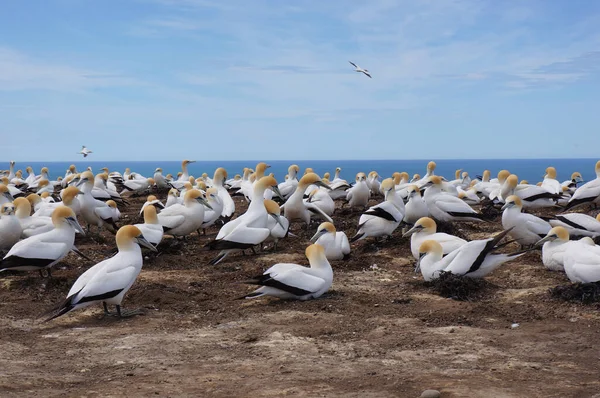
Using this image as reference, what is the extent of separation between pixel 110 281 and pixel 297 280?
2.05 meters

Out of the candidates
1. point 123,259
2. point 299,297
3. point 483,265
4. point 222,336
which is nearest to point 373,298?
point 299,297

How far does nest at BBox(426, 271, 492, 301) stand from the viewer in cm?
833

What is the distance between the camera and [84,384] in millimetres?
5512

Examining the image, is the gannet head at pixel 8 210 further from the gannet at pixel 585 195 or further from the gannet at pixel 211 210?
the gannet at pixel 585 195

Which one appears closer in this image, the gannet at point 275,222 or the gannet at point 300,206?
the gannet at point 275,222

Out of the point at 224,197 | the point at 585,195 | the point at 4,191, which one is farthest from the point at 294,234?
the point at 585,195

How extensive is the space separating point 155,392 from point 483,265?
15.9 ft

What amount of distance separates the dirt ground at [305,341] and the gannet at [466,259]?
0.29 m

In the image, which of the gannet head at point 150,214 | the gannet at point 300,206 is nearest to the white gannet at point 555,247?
the gannet at point 300,206

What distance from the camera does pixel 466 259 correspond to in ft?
28.3

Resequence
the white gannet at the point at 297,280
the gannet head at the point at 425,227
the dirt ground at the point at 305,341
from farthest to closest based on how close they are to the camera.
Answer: the gannet head at the point at 425,227 < the white gannet at the point at 297,280 < the dirt ground at the point at 305,341

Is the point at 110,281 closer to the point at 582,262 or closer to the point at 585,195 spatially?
the point at 582,262

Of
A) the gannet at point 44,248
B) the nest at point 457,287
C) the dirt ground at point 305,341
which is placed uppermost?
the gannet at point 44,248

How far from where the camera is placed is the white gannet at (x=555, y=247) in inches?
366
